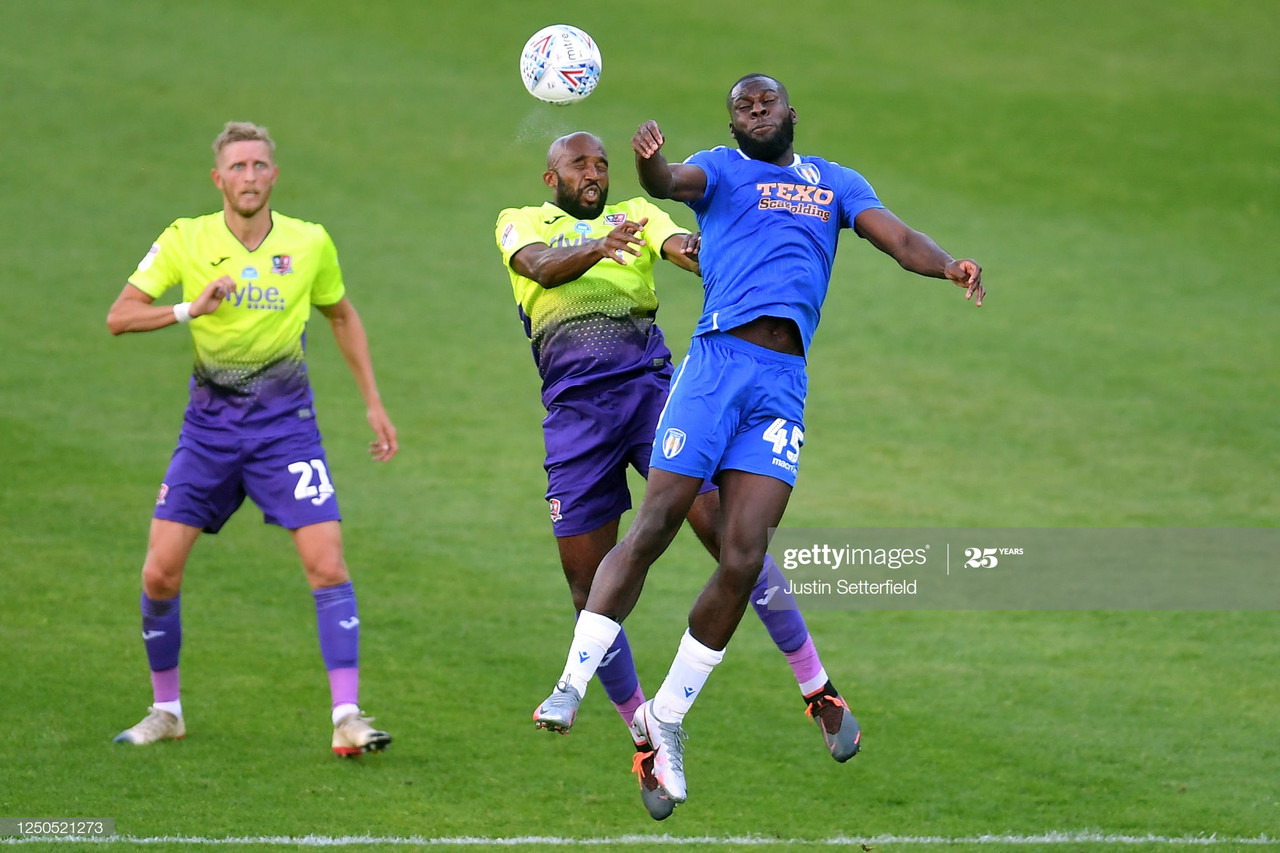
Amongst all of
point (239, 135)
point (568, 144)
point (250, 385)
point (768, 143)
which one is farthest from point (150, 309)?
point (768, 143)

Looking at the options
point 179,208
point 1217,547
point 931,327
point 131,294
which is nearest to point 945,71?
point 931,327

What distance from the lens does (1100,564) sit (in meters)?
13.1

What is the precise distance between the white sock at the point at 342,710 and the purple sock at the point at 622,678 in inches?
62.8

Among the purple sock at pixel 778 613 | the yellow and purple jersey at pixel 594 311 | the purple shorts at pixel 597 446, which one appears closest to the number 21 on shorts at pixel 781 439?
the purple sock at pixel 778 613

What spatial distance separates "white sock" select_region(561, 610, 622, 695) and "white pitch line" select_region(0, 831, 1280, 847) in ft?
5.77

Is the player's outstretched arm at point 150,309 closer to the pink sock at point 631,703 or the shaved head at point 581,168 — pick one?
the shaved head at point 581,168

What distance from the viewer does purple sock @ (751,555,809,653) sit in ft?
26.1

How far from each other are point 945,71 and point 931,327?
9421mm

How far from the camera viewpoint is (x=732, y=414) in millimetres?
7184

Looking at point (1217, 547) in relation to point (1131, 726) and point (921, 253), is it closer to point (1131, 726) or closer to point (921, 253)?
point (1131, 726)

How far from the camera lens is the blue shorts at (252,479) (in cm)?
899

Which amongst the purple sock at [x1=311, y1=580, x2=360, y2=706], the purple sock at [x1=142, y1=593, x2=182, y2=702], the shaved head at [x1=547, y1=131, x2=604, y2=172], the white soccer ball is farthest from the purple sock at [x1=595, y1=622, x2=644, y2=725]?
the white soccer ball

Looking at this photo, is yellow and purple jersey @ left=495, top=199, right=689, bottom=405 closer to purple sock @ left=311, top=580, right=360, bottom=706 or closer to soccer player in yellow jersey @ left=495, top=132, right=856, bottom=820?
soccer player in yellow jersey @ left=495, top=132, right=856, bottom=820

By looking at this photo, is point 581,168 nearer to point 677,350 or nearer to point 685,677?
point 685,677
